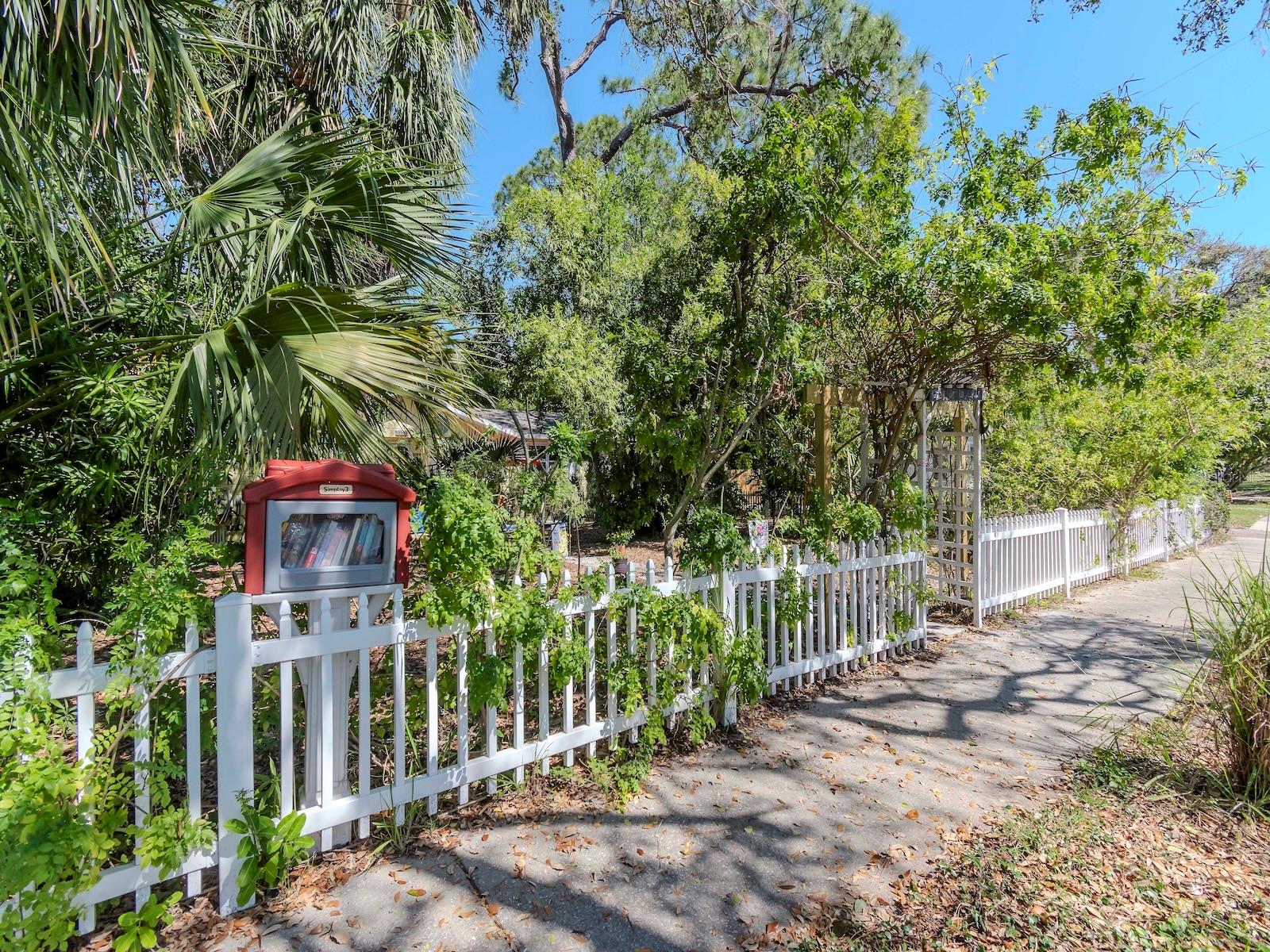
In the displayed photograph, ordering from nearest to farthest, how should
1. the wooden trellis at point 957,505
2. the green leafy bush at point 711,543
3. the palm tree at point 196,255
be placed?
1. the palm tree at point 196,255
2. the green leafy bush at point 711,543
3. the wooden trellis at point 957,505

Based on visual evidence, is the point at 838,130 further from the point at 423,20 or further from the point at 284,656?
the point at 284,656

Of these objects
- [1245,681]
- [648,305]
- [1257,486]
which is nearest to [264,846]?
[1245,681]

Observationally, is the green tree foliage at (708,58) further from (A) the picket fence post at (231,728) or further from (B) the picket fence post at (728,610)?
(A) the picket fence post at (231,728)

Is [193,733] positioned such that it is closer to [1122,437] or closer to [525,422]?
[525,422]

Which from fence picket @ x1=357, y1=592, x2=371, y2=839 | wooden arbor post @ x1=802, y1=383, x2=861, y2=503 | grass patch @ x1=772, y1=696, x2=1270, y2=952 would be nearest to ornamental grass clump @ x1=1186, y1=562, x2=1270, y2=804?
grass patch @ x1=772, y1=696, x2=1270, y2=952

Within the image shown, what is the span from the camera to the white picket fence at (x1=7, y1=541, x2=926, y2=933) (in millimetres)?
2199

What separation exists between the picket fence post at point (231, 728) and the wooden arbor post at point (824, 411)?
206 inches

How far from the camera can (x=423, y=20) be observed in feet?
21.9

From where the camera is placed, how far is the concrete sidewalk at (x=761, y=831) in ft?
7.52

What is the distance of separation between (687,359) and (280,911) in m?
4.38

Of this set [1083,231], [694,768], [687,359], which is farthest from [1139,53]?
[694,768]

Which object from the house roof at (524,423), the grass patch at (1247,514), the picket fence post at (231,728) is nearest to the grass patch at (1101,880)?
the picket fence post at (231,728)

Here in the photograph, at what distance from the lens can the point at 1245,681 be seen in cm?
302

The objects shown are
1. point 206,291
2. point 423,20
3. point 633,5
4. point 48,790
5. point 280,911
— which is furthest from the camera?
point 633,5
